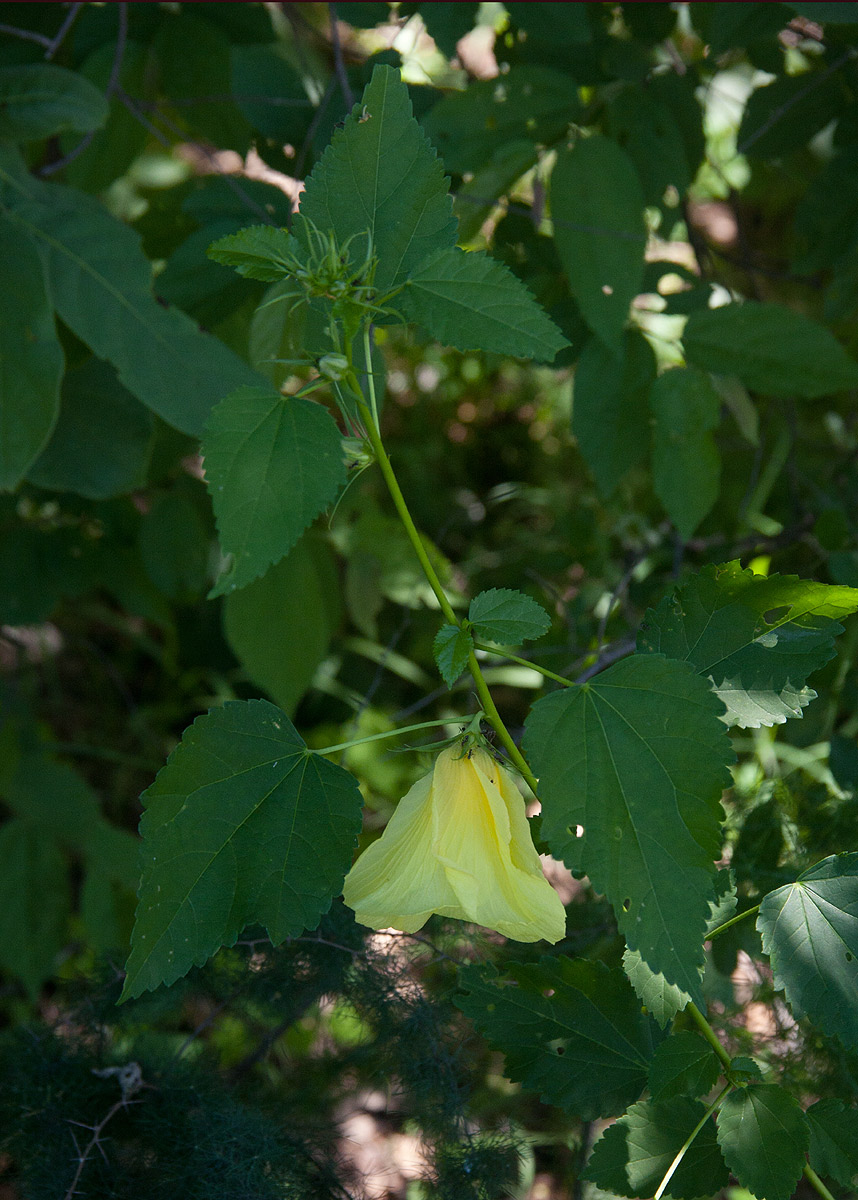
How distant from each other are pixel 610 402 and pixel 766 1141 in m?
0.97

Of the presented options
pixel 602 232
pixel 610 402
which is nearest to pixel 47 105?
pixel 602 232

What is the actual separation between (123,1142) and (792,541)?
4.50ft

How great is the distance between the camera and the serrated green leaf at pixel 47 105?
1187mm

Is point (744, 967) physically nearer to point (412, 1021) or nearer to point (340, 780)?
point (412, 1021)

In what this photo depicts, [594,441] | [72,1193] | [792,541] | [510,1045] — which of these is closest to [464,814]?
[510,1045]

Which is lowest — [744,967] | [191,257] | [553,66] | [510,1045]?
[744,967]

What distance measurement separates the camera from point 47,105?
46.9 inches

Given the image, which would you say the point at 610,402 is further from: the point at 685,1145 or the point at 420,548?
the point at 685,1145

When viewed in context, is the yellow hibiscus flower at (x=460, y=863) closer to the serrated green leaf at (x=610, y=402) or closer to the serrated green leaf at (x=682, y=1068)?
the serrated green leaf at (x=682, y=1068)

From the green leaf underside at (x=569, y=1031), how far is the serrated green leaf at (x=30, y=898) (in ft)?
4.05

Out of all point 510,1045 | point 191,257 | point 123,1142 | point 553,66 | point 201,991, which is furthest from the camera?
point 553,66

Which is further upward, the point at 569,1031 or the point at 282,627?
the point at 569,1031

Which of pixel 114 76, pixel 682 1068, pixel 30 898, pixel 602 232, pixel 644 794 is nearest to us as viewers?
pixel 644 794

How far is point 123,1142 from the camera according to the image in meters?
0.98
